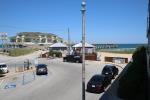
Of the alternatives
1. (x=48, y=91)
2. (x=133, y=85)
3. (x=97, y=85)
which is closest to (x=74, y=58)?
(x=48, y=91)

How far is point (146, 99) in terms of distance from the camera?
18.9m

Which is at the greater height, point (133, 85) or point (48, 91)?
point (133, 85)

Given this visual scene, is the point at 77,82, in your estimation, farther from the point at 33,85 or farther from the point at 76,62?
the point at 76,62

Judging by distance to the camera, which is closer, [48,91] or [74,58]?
[48,91]

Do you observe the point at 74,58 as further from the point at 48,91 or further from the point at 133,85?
the point at 133,85

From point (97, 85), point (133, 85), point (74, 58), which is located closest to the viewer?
point (133, 85)

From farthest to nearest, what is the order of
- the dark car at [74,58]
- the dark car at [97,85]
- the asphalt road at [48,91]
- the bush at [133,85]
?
the dark car at [74,58]
the dark car at [97,85]
the asphalt road at [48,91]
the bush at [133,85]

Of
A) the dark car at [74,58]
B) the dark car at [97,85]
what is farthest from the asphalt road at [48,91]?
the dark car at [74,58]

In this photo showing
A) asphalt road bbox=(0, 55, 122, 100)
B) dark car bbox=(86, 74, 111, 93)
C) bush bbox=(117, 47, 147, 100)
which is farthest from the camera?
dark car bbox=(86, 74, 111, 93)

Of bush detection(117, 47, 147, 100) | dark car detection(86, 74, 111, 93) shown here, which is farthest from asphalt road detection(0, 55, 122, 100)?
bush detection(117, 47, 147, 100)

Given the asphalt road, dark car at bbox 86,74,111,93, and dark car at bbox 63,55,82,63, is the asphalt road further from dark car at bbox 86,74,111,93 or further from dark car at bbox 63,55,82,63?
dark car at bbox 63,55,82,63

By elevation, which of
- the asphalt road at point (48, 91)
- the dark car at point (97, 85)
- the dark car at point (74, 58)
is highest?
the dark car at point (74, 58)

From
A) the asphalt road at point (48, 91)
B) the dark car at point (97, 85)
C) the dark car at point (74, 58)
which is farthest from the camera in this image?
the dark car at point (74, 58)

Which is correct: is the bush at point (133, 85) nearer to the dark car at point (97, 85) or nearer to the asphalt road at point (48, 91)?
the asphalt road at point (48, 91)
